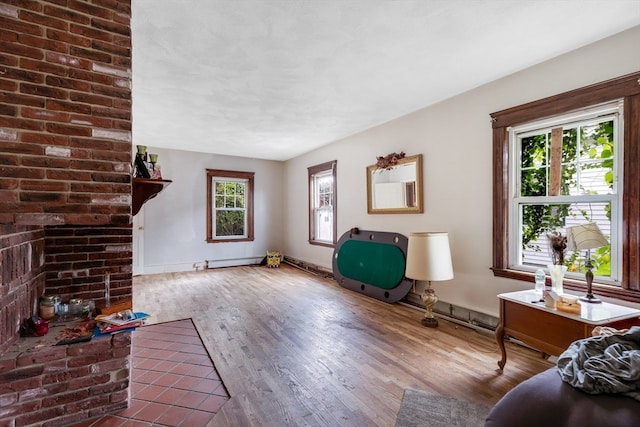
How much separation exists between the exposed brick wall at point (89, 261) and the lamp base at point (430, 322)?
9.59ft

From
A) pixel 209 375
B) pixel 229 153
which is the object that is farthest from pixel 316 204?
pixel 209 375

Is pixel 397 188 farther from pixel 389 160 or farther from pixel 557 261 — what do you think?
pixel 557 261

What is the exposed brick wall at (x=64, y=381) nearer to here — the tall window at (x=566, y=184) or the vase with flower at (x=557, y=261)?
the vase with flower at (x=557, y=261)

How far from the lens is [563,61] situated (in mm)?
2527

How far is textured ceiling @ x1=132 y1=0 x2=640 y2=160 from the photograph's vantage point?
197 cm

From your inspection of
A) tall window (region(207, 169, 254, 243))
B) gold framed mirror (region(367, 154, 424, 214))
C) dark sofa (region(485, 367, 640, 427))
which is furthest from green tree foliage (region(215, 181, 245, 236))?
dark sofa (region(485, 367, 640, 427))

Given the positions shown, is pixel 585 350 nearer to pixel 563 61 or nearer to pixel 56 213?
pixel 563 61

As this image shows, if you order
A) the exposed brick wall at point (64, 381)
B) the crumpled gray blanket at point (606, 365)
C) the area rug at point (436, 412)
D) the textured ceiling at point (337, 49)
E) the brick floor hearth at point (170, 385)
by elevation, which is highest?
the textured ceiling at point (337, 49)

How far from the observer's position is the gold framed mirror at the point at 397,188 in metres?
3.87

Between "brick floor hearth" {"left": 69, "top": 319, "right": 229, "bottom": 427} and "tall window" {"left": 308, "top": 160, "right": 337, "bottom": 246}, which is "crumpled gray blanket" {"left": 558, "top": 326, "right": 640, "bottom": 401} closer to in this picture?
"brick floor hearth" {"left": 69, "top": 319, "right": 229, "bottom": 427}

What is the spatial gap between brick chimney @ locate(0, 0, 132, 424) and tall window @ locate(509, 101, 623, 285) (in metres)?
3.24

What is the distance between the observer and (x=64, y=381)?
5.65ft

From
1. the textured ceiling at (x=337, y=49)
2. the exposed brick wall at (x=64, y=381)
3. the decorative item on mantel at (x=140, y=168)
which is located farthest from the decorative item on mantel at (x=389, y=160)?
the exposed brick wall at (x=64, y=381)

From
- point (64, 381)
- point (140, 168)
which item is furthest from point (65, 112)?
point (64, 381)
